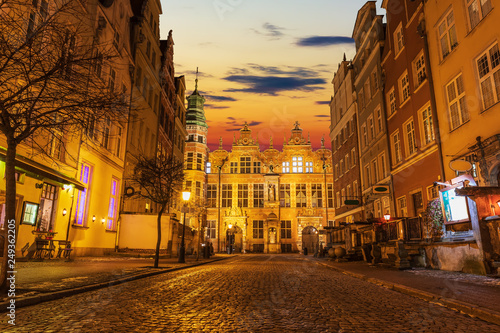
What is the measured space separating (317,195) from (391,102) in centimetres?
3401

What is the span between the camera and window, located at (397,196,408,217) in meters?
21.8

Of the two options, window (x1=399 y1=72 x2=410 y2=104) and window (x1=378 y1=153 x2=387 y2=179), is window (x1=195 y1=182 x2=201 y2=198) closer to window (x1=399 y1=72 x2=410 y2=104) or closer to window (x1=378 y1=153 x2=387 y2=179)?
window (x1=378 y1=153 x2=387 y2=179)

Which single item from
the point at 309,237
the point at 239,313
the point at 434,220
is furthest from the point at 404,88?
the point at 309,237

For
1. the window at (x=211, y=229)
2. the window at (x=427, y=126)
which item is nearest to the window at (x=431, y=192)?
the window at (x=427, y=126)

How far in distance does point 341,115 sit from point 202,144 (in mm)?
26071

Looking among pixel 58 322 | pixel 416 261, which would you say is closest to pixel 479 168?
pixel 416 261

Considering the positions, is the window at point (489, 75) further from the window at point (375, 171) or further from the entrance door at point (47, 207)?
the entrance door at point (47, 207)

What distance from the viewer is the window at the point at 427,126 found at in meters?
18.4

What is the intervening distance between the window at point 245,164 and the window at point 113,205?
3449 centimetres

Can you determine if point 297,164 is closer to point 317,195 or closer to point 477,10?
point 317,195

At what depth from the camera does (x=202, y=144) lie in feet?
188

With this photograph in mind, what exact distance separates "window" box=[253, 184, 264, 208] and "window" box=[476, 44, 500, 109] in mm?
44378

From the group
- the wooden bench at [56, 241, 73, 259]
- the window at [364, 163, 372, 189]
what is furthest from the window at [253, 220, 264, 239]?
the wooden bench at [56, 241, 73, 259]

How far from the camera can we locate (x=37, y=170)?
46.9 ft
